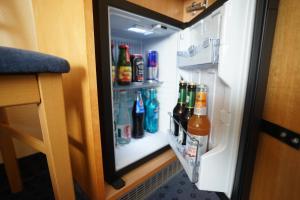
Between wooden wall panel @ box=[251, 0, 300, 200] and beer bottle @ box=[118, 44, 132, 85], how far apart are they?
0.60 metres

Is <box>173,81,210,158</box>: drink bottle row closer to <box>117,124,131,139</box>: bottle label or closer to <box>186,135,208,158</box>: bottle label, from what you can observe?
<box>186,135,208,158</box>: bottle label

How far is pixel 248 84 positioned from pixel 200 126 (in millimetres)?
229

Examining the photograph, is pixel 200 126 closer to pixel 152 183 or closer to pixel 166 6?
pixel 152 183

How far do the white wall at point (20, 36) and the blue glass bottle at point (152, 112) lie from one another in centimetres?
71

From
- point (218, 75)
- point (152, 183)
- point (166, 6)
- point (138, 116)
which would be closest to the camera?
point (218, 75)

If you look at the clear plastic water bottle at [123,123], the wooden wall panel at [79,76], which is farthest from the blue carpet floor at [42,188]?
the clear plastic water bottle at [123,123]

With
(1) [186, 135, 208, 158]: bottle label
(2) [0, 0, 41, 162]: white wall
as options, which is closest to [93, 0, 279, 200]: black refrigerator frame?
(1) [186, 135, 208, 158]: bottle label

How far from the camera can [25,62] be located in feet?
1.03

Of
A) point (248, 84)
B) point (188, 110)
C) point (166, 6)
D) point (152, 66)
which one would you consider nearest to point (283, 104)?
point (248, 84)

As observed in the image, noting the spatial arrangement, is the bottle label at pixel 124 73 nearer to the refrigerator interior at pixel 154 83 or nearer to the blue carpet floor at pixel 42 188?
the refrigerator interior at pixel 154 83

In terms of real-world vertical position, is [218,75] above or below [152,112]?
above

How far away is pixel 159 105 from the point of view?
1.04 metres

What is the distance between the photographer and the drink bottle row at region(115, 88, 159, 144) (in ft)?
3.03

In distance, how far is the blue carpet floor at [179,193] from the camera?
0.81 metres
